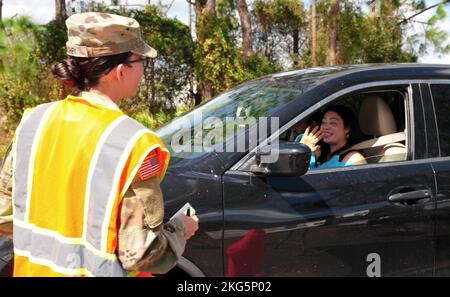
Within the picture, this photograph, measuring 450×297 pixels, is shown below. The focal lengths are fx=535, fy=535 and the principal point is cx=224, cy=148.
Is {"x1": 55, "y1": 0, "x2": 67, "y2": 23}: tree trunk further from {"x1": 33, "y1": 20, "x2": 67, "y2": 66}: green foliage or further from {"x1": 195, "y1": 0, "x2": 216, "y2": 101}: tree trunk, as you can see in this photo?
{"x1": 195, "y1": 0, "x2": 216, "y2": 101}: tree trunk

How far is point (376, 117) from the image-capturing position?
353 centimetres

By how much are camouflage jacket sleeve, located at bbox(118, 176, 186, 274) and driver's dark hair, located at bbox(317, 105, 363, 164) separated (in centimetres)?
209

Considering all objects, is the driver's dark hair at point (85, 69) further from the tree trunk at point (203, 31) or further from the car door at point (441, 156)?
the tree trunk at point (203, 31)

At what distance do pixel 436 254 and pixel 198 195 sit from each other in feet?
4.60

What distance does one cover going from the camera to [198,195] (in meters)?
2.50

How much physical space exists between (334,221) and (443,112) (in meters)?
1.02

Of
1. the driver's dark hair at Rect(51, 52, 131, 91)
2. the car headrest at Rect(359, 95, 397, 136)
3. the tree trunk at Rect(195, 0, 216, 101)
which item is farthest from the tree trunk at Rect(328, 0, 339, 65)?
the driver's dark hair at Rect(51, 52, 131, 91)

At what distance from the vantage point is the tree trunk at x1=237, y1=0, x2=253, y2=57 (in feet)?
61.1

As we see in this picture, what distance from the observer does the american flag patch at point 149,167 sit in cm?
151

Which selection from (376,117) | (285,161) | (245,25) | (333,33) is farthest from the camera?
(333,33)

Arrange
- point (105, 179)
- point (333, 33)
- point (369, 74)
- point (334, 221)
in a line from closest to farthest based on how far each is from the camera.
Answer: point (105, 179) → point (334, 221) → point (369, 74) → point (333, 33)

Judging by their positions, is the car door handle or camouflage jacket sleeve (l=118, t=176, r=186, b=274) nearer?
camouflage jacket sleeve (l=118, t=176, r=186, b=274)

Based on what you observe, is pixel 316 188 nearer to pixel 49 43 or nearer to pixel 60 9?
pixel 49 43

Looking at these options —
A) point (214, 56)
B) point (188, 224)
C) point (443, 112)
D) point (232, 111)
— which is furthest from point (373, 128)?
point (214, 56)
